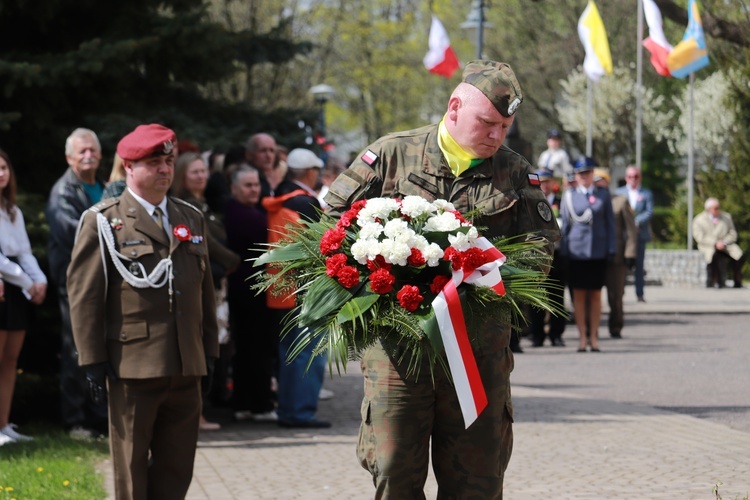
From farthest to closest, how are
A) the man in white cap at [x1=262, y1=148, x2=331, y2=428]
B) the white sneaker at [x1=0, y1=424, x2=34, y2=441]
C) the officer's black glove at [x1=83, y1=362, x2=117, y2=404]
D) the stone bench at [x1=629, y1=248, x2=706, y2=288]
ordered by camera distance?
the stone bench at [x1=629, y1=248, x2=706, y2=288], the man in white cap at [x1=262, y1=148, x2=331, y2=428], the white sneaker at [x1=0, y1=424, x2=34, y2=441], the officer's black glove at [x1=83, y1=362, x2=117, y2=404]

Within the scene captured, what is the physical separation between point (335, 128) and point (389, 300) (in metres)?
48.4

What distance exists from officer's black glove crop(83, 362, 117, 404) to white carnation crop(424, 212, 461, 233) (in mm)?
2259

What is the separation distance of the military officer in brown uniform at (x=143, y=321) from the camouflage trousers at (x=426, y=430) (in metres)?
1.62

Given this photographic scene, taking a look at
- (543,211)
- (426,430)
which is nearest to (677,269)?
(543,211)

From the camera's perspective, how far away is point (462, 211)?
473 cm

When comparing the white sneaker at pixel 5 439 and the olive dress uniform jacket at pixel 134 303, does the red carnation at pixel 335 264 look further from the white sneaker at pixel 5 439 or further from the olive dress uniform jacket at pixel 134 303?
the white sneaker at pixel 5 439

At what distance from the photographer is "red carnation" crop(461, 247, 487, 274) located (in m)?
4.30

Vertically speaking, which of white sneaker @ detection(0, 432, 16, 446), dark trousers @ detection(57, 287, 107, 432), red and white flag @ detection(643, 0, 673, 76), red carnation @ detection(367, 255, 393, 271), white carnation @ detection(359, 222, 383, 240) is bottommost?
white sneaker @ detection(0, 432, 16, 446)

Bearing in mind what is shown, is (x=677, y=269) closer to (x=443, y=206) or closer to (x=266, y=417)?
(x=266, y=417)

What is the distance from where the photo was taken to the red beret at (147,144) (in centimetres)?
596

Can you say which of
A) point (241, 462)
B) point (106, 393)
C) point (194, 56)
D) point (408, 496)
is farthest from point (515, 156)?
point (194, 56)

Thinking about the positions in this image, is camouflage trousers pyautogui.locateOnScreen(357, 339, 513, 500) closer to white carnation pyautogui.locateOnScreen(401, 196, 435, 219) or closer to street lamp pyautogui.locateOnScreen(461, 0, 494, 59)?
white carnation pyautogui.locateOnScreen(401, 196, 435, 219)

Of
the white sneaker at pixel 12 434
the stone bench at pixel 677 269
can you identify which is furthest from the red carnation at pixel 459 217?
the stone bench at pixel 677 269

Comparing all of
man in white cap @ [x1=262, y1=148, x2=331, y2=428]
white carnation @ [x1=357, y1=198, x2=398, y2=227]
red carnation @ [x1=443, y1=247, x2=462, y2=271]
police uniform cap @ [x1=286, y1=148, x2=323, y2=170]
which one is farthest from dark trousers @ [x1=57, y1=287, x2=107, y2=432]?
red carnation @ [x1=443, y1=247, x2=462, y2=271]
